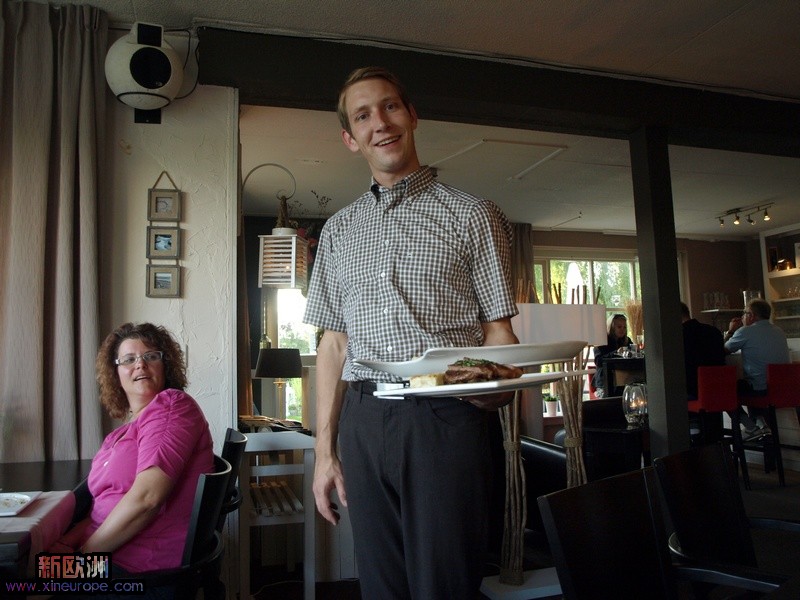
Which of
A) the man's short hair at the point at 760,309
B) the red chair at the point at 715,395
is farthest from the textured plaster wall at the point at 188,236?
the man's short hair at the point at 760,309

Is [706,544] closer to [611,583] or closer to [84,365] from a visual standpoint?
[611,583]

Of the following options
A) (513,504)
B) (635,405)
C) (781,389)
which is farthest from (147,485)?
(781,389)

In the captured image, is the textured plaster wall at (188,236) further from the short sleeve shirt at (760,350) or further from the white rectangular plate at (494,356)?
the short sleeve shirt at (760,350)

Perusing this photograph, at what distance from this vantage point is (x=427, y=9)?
3.05 metres

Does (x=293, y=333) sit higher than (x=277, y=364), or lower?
higher

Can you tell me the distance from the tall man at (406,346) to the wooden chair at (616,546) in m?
0.14

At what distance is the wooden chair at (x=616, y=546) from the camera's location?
1078mm

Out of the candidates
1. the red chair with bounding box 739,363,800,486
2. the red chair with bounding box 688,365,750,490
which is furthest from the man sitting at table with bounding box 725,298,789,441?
the red chair with bounding box 688,365,750,490

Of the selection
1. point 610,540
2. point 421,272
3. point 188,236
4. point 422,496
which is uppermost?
point 188,236

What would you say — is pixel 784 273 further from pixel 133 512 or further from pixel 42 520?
pixel 42 520

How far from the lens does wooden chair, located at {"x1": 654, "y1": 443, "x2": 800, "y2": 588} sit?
1.49 m

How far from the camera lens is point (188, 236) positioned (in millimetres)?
2990

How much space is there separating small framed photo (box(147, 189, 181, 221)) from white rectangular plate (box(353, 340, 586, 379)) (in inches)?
86.3

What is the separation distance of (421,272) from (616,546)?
0.62 metres
